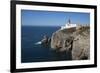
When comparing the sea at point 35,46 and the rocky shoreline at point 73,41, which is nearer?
the sea at point 35,46

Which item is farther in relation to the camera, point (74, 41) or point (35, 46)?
point (74, 41)

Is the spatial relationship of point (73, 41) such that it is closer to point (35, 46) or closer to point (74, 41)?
point (74, 41)

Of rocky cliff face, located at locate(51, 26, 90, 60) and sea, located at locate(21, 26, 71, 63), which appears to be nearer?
sea, located at locate(21, 26, 71, 63)

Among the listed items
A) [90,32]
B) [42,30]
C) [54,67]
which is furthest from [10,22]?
[90,32]

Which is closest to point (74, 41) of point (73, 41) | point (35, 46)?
point (73, 41)
